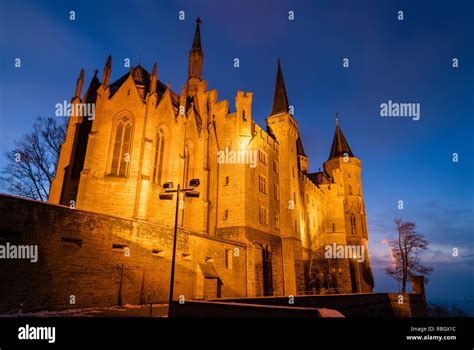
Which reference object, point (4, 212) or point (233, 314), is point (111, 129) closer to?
point (4, 212)

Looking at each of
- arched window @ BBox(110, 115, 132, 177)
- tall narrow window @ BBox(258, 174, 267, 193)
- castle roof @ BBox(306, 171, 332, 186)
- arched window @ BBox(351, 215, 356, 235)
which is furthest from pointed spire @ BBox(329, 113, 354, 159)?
arched window @ BBox(110, 115, 132, 177)

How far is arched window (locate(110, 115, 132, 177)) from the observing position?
72.1 ft

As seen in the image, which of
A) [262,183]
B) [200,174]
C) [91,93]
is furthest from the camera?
[262,183]

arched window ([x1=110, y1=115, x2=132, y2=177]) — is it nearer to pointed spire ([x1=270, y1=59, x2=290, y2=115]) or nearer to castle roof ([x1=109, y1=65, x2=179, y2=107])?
castle roof ([x1=109, y1=65, x2=179, y2=107])

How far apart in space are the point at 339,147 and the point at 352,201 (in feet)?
35.6

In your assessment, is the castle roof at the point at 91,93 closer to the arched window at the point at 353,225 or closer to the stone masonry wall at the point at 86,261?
the stone masonry wall at the point at 86,261

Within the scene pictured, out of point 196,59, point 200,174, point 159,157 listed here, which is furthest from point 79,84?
point 196,59

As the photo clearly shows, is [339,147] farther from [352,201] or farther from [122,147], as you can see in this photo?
[122,147]

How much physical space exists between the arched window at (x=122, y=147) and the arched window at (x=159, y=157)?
6.88ft

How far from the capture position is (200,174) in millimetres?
26172

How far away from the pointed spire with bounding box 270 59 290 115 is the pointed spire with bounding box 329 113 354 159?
66.3 ft

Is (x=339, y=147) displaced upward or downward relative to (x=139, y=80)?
upward

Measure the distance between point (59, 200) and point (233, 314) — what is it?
1922cm

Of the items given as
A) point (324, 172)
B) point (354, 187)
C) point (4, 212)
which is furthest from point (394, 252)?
point (4, 212)
